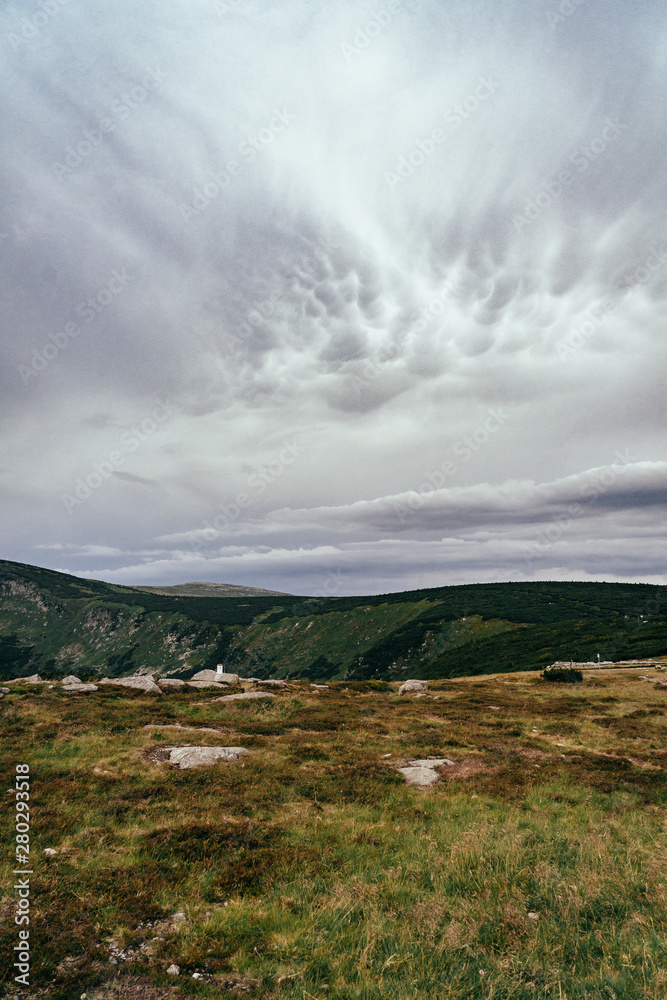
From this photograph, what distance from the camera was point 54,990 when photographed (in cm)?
623

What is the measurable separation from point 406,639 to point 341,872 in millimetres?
139450

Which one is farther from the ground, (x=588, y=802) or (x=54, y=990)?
(x=54, y=990)

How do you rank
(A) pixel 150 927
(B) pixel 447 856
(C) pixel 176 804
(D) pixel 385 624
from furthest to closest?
(D) pixel 385 624
(C) pixel 176 804
(B) pixel 447 856
(A) pixel 150 927

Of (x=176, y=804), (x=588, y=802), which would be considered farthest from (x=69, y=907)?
(x=588, y=802)

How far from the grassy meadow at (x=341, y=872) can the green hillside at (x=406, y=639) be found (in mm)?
75624

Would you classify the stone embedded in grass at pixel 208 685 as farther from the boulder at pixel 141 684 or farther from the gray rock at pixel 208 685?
the boulder at pixel 141 684

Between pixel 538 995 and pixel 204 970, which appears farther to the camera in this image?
pixel 204 970

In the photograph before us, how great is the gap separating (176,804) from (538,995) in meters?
11.5

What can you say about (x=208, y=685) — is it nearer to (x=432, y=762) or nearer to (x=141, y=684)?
(x=141, y=684)

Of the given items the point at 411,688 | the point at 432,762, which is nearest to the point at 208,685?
the point at 411,688

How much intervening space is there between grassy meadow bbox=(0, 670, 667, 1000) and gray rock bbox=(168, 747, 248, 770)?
0.80 m

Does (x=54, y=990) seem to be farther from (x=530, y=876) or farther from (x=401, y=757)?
(x=401, y=757)

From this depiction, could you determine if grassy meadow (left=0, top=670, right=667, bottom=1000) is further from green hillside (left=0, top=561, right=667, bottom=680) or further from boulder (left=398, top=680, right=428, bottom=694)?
green hillside (left=0, top=561, right=667, bottom=680)

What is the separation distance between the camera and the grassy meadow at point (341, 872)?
6.55 meters
